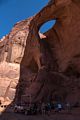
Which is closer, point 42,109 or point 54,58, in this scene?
point 42,109

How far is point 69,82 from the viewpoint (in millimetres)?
30547

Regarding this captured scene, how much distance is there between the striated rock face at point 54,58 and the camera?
30091mm

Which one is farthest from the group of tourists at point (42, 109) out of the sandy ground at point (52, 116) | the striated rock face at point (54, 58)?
the striated rock face at point (54, 58)

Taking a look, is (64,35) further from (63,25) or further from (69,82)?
(69,82)

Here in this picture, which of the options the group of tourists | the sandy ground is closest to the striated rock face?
the group of tourists

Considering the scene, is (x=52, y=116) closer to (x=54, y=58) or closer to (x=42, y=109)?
(x=42, y=109)

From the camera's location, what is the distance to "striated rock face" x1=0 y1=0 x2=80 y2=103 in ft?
98.7

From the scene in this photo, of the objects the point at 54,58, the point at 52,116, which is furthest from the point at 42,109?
the point at 54,58

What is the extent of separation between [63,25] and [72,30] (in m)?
1.75

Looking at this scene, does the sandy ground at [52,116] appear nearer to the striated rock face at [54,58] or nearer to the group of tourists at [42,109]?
the group of tourists at [42,109]

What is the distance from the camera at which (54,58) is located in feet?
113

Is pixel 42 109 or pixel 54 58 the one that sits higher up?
pixel 54 58

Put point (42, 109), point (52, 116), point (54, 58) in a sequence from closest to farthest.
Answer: point (52, 116)
point (42, 109)
point (54, 58)

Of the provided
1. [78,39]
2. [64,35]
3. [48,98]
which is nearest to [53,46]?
[64,35]
